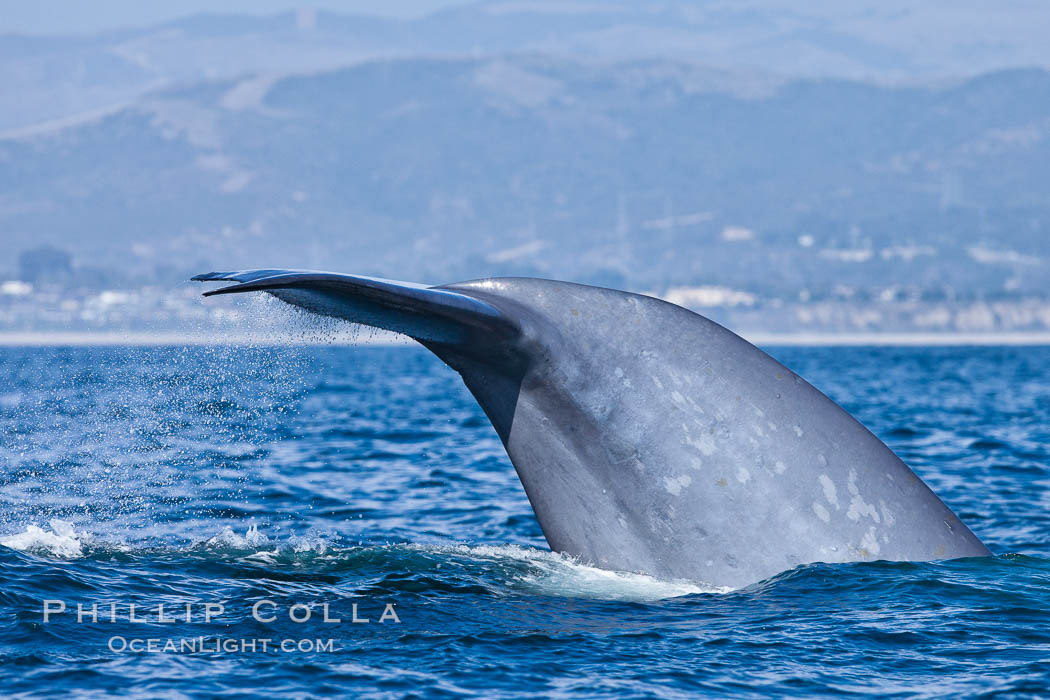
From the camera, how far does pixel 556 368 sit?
7.43m

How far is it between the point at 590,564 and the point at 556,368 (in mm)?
1150

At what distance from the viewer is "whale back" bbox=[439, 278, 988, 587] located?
7367mm

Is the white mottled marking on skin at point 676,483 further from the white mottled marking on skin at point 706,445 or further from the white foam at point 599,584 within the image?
the white foam at point 599,584

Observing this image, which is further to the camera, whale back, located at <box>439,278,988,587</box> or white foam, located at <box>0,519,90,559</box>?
white foam, located at <box>0,519,90,559</box>

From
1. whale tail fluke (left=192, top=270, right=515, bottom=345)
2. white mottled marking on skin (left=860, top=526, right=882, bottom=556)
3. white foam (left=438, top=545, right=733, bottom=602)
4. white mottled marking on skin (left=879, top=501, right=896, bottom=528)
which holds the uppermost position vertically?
whale tail fluke (left=192, top=270, right=515, bottom=345)

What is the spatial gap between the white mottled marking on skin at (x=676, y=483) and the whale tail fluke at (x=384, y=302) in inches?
43.2

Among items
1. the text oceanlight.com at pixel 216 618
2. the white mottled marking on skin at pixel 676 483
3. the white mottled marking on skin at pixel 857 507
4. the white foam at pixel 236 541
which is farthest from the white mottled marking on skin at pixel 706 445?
the white foam at pixel 236 541

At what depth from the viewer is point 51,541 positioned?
11.6 m

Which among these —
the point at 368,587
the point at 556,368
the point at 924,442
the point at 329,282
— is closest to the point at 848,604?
the point at 556,368

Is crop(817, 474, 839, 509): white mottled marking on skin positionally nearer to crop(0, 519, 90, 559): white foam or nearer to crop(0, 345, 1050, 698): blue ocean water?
crop(0, 345, 1050, 698): blue ocean water

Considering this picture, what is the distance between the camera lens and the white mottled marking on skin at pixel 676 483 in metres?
7.42

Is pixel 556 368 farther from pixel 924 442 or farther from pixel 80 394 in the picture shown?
pixel 80 394

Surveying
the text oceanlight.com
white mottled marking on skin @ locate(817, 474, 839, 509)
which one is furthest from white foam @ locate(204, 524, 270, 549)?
white mottled marking on skin @ locate(817, 474, 839, 509)

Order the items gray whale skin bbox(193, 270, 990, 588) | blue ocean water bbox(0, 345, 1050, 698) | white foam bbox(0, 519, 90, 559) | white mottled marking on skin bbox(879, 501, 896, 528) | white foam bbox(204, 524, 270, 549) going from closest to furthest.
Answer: gray whale skin bbox(193, 270, 990, 588)
white mottled marking on skin bbox(879, 501, 896, 528)
blue ocean water bbox(0, 345, 1050, 698)
white foam bbox(0, 519, 90, 559)
white foam bbox(204, 524, 270, 549)
